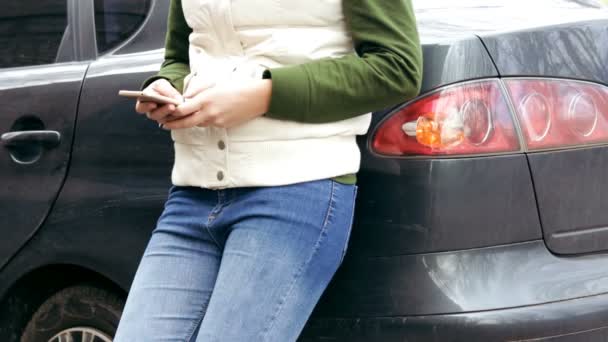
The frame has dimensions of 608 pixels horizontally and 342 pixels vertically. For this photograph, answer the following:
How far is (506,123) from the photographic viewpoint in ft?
8.13

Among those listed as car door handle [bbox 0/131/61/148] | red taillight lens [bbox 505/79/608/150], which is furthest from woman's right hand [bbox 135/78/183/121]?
car door handle [bbox 0/131/61/148]

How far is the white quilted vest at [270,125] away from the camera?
224cm

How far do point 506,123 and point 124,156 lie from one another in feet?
3.53

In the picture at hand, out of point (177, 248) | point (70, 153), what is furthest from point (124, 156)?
point (177, 248)

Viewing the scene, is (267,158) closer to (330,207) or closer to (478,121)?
(330,207)

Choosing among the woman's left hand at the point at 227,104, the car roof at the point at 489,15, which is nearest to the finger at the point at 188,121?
the woman's left hand at the point at 227,104

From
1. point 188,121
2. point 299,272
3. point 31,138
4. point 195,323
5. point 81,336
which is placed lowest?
point 81,336

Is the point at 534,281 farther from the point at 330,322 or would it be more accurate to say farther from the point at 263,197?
the point at 263,197

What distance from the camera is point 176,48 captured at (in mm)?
2635

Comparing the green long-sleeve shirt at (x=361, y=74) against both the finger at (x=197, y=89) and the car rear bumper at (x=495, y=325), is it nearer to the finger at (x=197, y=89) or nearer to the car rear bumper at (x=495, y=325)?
the finger at (x=197, y=89)

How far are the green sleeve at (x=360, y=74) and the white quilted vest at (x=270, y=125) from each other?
4 centimetres

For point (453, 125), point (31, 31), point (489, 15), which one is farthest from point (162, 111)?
point (31, 31)

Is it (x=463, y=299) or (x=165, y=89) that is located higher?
(x=165, y=89)

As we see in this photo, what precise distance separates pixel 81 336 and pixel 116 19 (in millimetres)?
971
